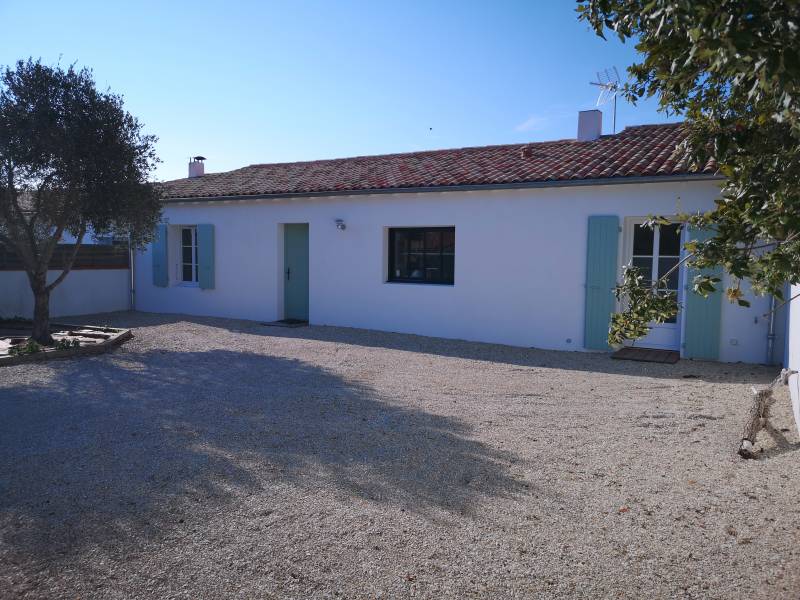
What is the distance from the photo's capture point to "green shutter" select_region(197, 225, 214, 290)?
13.0m

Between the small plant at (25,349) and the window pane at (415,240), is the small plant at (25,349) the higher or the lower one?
the lower one

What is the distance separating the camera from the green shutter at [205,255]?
42.6 feet

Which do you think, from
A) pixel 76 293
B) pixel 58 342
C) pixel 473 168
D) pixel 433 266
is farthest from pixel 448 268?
pixel 76 293

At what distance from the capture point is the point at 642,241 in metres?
8.98

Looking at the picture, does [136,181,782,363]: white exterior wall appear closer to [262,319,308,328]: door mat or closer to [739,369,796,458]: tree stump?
[262,319,308,328]: door mat

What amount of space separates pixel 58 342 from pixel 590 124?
10.1m

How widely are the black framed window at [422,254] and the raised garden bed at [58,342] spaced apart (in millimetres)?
4886

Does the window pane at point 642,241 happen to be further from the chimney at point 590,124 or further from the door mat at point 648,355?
the chimney at point 590,124

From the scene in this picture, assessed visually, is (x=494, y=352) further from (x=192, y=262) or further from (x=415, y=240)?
(x=192, y=262)

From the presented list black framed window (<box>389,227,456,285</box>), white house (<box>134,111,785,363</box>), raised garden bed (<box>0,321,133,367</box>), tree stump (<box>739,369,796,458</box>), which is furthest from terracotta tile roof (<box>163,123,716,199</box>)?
raised garden bed (<box>0,321,133,367</box>)

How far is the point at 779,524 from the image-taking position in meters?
3.18

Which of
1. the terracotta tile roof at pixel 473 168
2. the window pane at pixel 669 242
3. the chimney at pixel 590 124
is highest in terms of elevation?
the chimney at pixel 590 124

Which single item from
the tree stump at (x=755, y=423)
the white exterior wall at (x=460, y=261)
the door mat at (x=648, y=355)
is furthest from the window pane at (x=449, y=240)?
the tree stump at (x=755, y=423)

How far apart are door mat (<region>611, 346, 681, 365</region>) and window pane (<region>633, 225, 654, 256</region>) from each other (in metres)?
1.50
